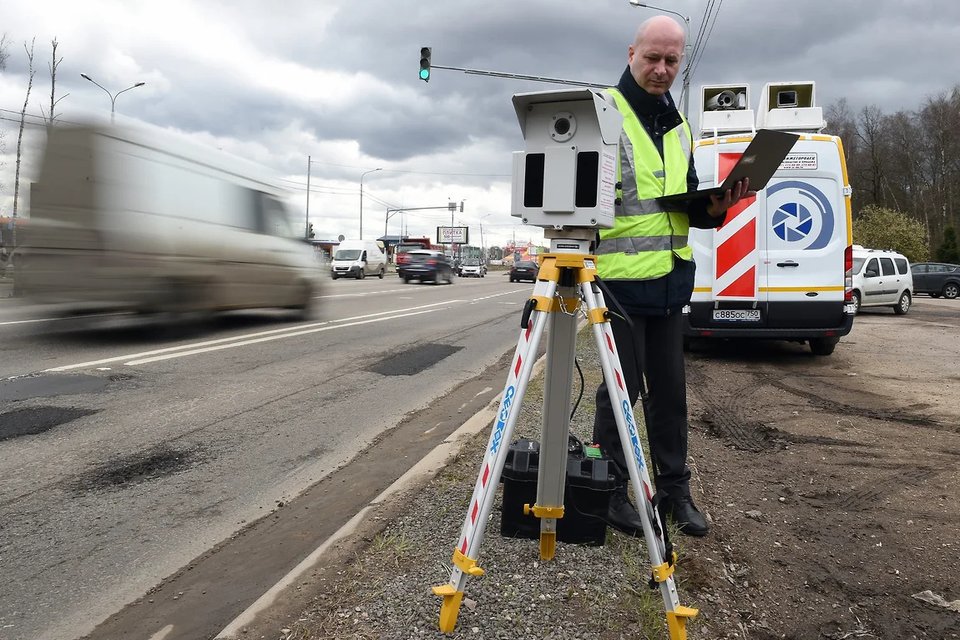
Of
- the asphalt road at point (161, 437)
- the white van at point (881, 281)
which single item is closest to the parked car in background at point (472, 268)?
the white van at point (881, 281)

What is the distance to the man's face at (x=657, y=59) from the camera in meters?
2.65

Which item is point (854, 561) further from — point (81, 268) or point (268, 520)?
point (81, 268)

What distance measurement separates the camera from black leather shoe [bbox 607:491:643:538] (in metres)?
2.85

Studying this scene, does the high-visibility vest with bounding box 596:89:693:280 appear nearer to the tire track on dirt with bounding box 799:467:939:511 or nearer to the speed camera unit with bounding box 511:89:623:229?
the speed camera unit with bounding box 511:89:623:229

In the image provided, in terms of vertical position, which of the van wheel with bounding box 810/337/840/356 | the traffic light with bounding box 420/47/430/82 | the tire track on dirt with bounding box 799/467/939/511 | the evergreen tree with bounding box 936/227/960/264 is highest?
the traffic light with bounding box 420/47/430/82

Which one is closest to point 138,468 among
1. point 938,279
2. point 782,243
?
point 782,243

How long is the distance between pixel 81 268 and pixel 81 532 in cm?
593

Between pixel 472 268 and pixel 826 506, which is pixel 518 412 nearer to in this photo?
pixel 826 506

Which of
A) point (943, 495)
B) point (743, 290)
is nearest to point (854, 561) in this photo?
point (943, 495)

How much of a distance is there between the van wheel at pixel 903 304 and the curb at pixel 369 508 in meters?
17.4

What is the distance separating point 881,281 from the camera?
18.1m

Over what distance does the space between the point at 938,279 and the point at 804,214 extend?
2670cm

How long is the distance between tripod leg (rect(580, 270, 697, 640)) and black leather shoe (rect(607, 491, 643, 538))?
26.3 inches

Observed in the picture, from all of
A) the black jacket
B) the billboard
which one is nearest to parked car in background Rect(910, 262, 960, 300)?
the black jacket
